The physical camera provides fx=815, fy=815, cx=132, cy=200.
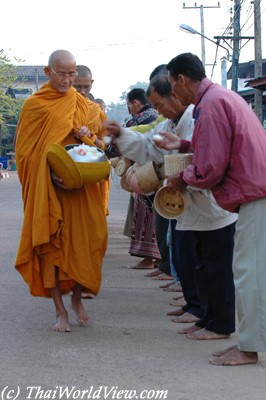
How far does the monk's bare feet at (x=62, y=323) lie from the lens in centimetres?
566

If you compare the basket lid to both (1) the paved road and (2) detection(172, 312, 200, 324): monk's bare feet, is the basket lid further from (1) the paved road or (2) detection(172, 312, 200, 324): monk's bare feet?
(2) detection(172, 312, 200, 324): monk's bare feet

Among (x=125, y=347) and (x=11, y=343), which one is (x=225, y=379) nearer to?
(x=125, y=347)

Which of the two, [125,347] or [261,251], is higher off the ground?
[261,251]

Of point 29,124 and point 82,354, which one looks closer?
point 82,354

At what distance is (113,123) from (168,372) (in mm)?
1720

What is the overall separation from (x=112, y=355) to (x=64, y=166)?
134 cm

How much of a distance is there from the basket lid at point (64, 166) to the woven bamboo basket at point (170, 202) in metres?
0.68

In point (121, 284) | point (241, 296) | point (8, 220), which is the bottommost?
point (8, 220)

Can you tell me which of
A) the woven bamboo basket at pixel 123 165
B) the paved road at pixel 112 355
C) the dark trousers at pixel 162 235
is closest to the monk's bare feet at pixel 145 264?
the dark trousers at pixel 162 235

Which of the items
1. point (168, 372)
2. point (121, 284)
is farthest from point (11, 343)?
point (121, 284)

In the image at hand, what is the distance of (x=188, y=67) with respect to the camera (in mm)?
Result: 4957

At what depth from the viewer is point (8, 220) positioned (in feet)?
46.9

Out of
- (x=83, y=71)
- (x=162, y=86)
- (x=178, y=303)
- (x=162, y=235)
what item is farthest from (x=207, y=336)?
(x=83, y=71)

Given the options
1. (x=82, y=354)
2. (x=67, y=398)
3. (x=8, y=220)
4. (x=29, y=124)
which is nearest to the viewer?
(x=67, y=398)
